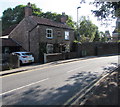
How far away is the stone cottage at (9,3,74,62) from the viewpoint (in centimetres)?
2003

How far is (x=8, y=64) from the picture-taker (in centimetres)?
1299

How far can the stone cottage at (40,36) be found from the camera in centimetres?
2003

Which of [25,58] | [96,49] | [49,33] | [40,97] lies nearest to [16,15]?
[49,33]

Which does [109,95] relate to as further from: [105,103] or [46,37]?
[46,37]

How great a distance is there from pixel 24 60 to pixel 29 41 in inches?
241

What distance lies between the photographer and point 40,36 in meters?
20.0

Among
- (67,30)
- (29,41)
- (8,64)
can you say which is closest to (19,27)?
(29,41)

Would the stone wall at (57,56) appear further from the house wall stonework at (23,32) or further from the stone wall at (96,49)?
the house wall stonework at (23,32)

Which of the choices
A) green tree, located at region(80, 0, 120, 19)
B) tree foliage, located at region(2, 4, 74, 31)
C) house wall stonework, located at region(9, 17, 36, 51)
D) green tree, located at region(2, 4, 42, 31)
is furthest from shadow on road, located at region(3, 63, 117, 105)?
green tree, located at region(2, 4, 42, 31)

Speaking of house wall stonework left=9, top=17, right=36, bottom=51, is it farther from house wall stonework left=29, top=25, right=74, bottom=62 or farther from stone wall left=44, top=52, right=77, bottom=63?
stone wall left=44, top=52, right=77, bottom=63

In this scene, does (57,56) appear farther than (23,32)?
No

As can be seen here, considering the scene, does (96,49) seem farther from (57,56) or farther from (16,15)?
(16,15)

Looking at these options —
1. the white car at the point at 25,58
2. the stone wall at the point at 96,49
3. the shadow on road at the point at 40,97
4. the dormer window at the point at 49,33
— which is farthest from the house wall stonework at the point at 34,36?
the shadow on road at the point at 40,97

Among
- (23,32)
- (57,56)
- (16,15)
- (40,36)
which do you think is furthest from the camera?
(16,15)
